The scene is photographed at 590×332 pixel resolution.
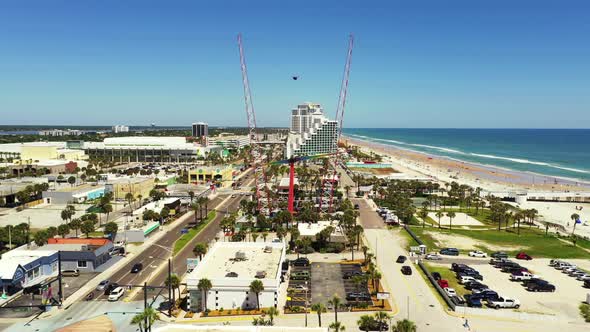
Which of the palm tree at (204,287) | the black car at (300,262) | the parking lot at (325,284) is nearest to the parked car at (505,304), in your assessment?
the parking lot at (325,284)

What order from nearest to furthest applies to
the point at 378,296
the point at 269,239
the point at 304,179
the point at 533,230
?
the point at 378,296
the point at 269,239
the point at 533,230
the point at 304,179

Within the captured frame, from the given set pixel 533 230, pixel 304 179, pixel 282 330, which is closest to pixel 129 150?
pixel 304 179

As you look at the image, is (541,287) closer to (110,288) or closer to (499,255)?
(499,255)

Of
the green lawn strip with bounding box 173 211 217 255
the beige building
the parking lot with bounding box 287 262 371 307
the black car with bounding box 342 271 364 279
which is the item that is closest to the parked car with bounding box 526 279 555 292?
the parking lot with bounding box 287 262 371 307

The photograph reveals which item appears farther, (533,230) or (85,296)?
(533,230)

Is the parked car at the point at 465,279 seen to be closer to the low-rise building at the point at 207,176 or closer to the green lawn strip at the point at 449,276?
the green lawn strip at the point at 449,276

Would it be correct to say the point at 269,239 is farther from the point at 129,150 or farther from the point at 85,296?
the point at 129,150
